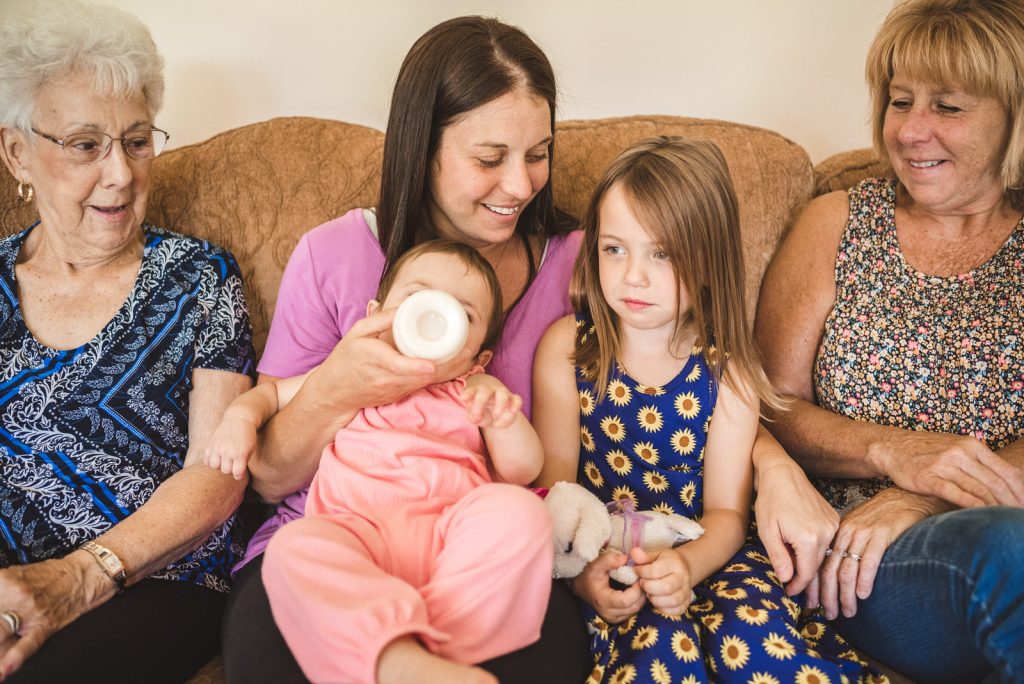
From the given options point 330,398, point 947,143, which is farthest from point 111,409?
point 947,143

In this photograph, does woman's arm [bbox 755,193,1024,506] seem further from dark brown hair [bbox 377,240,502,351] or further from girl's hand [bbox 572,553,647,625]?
dark brown hair [bbox 377,240,502,351]

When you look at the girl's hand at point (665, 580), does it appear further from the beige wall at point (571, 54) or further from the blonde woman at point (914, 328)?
the beige wall at point (571, 54)

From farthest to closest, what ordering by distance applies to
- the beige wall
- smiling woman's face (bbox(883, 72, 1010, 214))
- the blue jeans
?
1. the beige wall
2. smiling woman's face (bbox(883, 72, 1010, 214))
3. the blue jeans

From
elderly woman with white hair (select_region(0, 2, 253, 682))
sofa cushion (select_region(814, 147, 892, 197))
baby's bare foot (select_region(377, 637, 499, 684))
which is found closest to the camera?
baby's bare foot (select_region(377, 637, 499, 684))

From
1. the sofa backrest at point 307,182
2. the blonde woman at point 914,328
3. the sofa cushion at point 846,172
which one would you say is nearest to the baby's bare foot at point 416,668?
the blonde woman at point 914,328

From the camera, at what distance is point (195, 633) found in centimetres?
152

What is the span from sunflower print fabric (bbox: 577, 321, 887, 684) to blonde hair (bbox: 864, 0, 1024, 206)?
2.58 ft

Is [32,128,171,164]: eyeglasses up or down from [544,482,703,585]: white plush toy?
up

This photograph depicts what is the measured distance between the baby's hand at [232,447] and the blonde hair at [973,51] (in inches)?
62.6

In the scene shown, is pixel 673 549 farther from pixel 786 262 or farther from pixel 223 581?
pixel 223 581

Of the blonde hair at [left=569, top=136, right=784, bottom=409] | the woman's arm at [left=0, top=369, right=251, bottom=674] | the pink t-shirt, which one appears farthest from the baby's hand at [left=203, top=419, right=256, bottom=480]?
the blonde hair at [left=569, top=136, right=784, bottom=409]

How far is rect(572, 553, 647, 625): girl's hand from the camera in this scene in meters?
1.40

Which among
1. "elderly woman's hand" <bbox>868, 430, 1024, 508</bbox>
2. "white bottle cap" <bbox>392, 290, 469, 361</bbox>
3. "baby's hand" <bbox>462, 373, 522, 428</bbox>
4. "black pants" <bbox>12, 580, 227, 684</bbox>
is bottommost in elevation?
"black pants" <bbox>12, 580, 227, 684</bbox>

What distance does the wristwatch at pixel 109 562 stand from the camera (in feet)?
4.80
